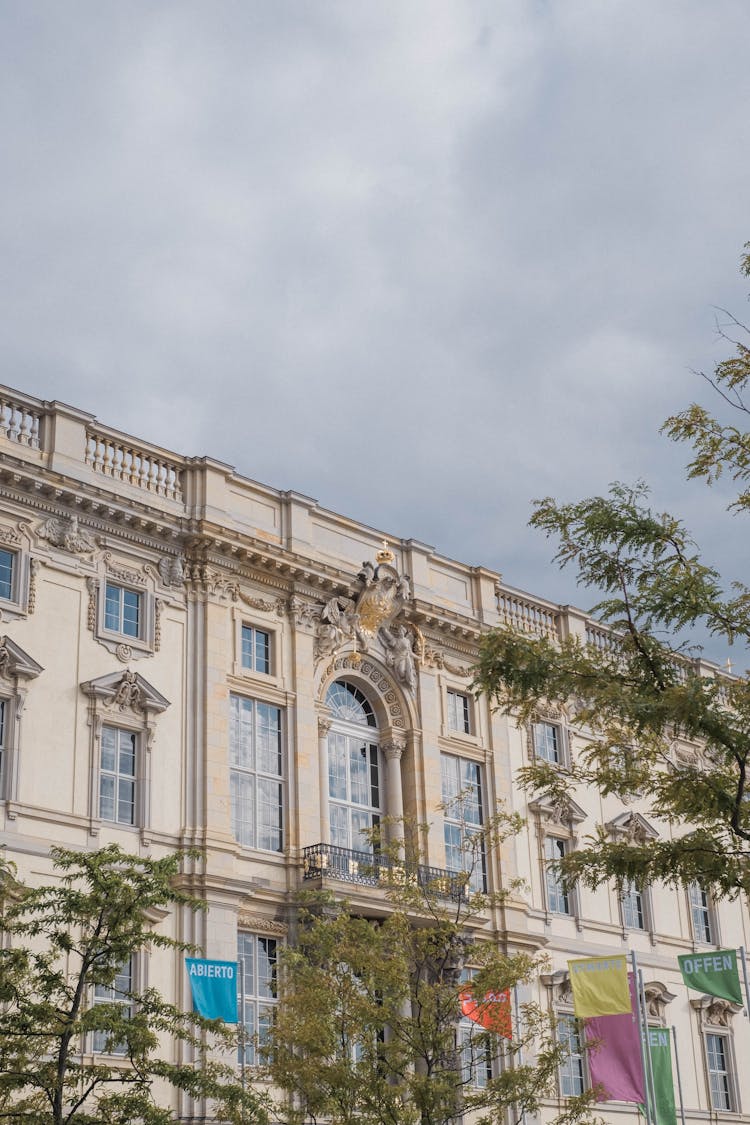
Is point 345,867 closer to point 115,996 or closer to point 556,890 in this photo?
point 115,996

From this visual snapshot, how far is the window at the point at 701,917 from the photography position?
1950 inches

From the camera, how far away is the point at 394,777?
41.5 meters

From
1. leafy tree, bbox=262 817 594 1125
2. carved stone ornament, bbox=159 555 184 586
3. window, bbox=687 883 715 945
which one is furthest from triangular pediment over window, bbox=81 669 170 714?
window, bbox=687 883 715 945

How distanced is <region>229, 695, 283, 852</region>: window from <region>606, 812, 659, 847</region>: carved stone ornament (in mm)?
12719

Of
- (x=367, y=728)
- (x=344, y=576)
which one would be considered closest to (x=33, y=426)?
(x=344, y=576)

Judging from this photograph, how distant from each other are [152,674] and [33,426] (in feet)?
21.1

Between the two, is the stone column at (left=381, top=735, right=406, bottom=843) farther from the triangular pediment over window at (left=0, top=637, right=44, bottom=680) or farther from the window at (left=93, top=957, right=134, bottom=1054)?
the triangular pediment over window at (left=0, top=637, right=44, bottom=680)

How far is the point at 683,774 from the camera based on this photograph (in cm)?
1725

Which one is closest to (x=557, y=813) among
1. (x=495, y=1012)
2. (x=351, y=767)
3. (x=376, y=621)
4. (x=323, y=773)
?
(x=351, y=767)

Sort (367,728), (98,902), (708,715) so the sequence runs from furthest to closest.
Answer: (367,728)
(98,902)
(708,715)

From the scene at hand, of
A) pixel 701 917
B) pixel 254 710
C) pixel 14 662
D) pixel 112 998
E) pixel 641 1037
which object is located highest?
pixel 254 710

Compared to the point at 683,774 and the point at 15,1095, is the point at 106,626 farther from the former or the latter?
the point at 683,774

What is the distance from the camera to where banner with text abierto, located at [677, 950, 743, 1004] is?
123ft

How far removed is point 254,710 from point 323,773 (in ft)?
8.64
